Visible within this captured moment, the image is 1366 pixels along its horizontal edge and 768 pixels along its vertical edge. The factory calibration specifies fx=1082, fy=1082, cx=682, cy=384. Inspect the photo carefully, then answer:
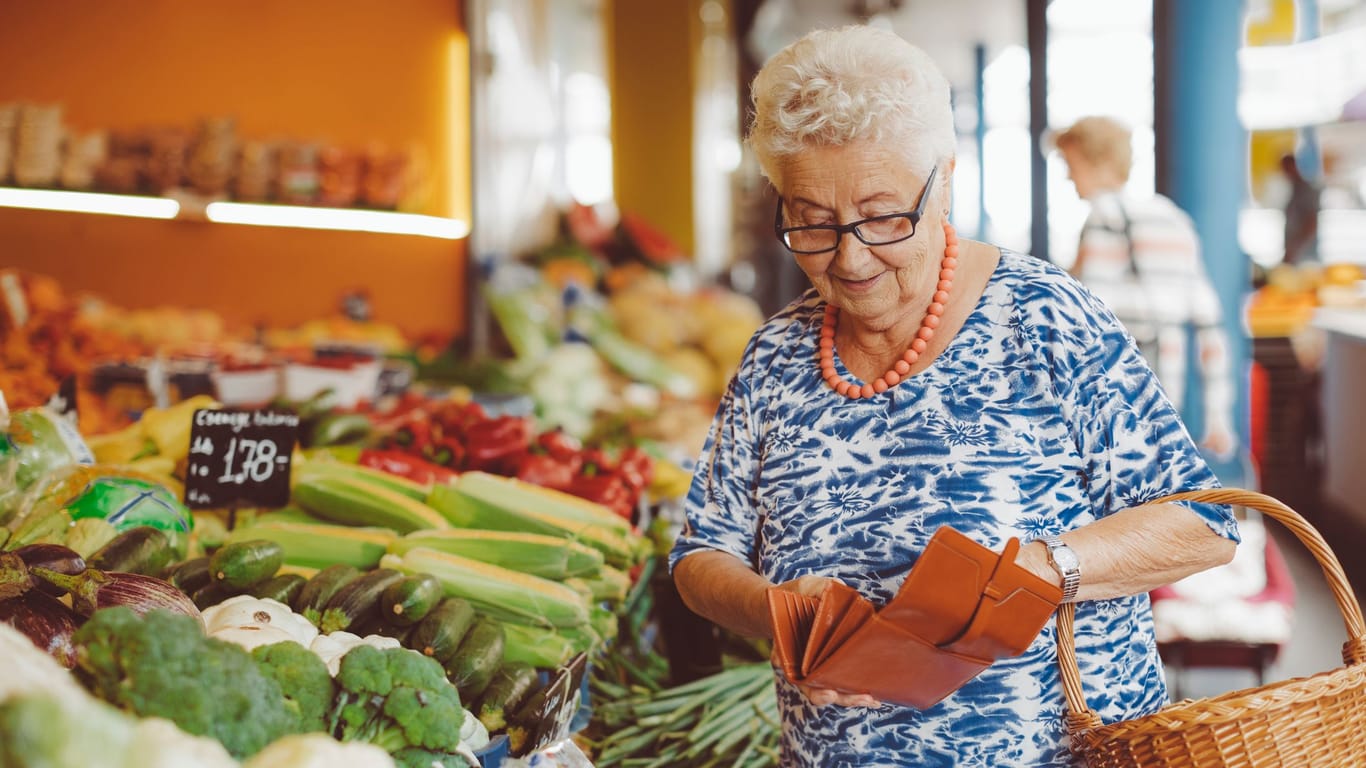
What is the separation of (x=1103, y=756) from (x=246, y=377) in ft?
8.30

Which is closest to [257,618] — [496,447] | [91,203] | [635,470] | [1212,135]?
[496,447]

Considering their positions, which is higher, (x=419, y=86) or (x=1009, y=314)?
(x=419, y=86)

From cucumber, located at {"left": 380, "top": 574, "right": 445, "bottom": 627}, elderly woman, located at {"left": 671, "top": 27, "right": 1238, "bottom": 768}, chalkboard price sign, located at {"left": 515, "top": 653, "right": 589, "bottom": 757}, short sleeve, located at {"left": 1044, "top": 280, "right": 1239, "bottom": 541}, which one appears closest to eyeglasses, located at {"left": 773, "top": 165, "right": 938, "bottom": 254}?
elderly woman, located at {"left": 671, "top": 27, "right": 1238, "bottom": 768}

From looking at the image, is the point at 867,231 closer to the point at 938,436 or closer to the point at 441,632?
the point at 938,436

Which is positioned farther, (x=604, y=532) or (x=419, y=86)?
(x=419, y=86)

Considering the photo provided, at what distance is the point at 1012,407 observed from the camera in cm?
149

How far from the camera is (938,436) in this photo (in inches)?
59.2

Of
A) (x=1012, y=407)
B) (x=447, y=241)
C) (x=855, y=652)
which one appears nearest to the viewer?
(x=855, y=652)

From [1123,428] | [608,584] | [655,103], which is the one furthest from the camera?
[655,103]

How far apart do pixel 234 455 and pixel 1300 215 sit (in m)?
9.88

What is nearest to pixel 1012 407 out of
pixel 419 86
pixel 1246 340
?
pixel 1246 340

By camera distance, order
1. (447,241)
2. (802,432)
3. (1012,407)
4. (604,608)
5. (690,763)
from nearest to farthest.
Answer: (1012,407)
(802,432)
(690,763)
(604,608)
(447,241)

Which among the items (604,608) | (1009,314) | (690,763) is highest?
(1009,314)

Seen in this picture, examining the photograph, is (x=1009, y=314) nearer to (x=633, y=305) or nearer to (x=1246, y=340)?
(x=1246, y=340)
